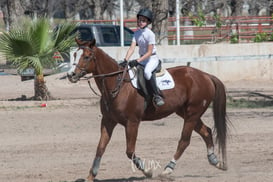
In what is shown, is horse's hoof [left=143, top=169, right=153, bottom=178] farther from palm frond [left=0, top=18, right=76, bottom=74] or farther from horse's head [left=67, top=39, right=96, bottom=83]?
palm frond [left=0, top=18, right=76, bottom=74]

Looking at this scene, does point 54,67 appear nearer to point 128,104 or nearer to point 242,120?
point 242,120

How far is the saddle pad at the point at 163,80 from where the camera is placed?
9.54 meters

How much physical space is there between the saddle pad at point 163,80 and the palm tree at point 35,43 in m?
8.22

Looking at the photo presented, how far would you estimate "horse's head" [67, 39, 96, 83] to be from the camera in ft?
29.1

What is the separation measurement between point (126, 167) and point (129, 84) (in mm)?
1720

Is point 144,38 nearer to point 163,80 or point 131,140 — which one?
point 163,80

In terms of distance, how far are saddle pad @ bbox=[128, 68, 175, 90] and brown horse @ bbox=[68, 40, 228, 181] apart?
0.07m

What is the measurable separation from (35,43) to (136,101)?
8.65 metres

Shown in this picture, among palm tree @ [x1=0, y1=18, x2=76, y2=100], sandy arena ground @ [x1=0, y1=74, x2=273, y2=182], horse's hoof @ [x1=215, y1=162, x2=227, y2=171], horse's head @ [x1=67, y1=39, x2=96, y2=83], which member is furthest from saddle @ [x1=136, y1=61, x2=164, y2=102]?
palm tree @ [x1=0, y1=18, x2=76, y2=100]

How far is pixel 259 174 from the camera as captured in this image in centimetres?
978

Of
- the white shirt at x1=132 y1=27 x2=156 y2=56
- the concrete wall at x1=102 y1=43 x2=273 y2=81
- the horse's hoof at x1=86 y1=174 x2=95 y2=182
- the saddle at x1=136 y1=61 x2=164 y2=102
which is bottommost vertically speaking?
the concrete wall at x1=102 y1=43 x2=273 y2=81

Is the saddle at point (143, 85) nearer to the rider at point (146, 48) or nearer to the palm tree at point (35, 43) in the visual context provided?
the rider at point (146, 48)

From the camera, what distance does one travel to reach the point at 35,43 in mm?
17547

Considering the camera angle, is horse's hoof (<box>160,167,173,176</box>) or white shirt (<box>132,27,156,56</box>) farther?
horse's hoof (<box>160,167,173,176</box>)
